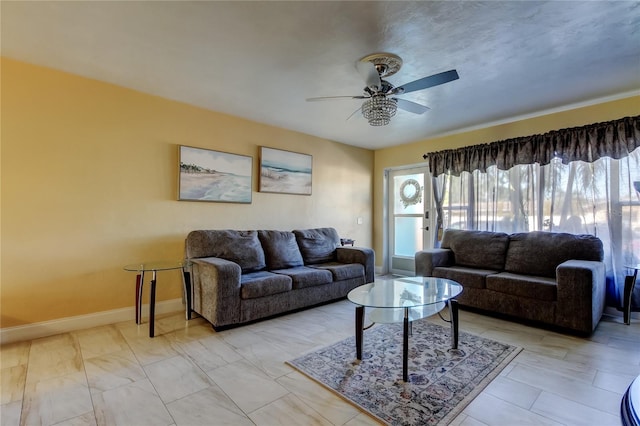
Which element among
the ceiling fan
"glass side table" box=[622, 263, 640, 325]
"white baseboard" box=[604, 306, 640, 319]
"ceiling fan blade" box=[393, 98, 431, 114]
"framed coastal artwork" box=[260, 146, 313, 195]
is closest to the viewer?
the ceiling fan

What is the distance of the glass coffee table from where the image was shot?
2.06 metres

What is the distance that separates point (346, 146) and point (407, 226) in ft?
5.87

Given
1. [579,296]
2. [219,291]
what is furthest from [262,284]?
[579,296]

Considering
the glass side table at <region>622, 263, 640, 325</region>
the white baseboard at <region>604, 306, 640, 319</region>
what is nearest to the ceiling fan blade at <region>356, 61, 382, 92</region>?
the glass side table at <region>622, 263, 640, 325</region>

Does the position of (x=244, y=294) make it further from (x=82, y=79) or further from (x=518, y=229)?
(x=518, y=229)

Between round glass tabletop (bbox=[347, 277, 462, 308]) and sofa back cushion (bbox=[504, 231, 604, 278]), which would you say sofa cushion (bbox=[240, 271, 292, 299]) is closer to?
round glass tabletop (bbox=[347, 277, 462, 308])

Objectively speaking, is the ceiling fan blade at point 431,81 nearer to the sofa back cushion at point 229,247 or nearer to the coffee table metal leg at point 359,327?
the coffee table metal leg at point 359,327

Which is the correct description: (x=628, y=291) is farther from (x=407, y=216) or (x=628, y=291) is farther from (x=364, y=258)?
(x=407, y=216)

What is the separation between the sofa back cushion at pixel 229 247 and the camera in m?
3.21

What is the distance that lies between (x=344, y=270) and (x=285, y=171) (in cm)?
166

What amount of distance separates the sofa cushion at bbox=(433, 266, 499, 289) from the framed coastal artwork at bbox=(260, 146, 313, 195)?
2.20 meters

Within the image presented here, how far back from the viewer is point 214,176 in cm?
363

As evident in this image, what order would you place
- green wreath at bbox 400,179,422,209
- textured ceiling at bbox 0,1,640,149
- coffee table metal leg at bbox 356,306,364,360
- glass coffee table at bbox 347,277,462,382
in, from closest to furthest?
1. textured ceiling at bbox 0,1,640,149
2. glass coffee table at bbox 347,277,462,382
3. coffee table metal leg at bbox 356,306,364,360
4. green wreath at bbox 400,179,422,209

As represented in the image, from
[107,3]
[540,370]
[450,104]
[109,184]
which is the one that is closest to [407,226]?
[450,104]
